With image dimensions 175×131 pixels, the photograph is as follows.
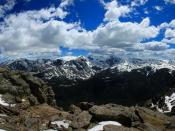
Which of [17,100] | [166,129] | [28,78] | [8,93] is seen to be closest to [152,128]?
[166,129]

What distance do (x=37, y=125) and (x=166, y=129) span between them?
54.3ft

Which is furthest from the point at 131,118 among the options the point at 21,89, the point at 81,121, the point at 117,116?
the point at 21,89

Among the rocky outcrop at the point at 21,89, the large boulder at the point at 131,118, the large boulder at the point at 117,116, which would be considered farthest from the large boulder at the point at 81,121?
the rocky outcrop at the point at 21,89

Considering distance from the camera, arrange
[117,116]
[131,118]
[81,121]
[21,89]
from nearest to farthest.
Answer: [81,121], [131,118], [117,116], [21,89]

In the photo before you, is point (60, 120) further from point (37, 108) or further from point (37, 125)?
point (37, 108)

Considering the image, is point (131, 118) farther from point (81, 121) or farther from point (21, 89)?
point (21, 89)

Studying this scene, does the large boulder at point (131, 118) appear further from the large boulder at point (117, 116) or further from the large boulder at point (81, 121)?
the large boulder at point (81, 121)

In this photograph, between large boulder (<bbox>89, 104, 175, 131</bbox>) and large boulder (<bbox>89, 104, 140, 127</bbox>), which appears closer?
large boulder (<bbox>89, 104, 175, 131</bbox>)

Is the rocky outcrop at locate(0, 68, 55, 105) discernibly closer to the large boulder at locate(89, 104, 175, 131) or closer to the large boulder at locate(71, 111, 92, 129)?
the large boulder at locate(89, 104, 175, 131)

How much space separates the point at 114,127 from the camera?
41156 millimetres

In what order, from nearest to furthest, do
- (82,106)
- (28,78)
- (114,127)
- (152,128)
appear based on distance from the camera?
(114,127)
(152,128)
(82,106)
(28,78)

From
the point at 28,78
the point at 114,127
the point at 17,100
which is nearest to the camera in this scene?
the point at 114,127

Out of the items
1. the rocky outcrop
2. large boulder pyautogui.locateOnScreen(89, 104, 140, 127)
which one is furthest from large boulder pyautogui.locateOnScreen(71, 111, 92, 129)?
the rocky outcrop

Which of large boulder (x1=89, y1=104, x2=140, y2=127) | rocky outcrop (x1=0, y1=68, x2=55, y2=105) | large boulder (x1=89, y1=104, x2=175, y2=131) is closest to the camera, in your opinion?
large boulder (x1=89, y1=104, x2=175, y2=131)
